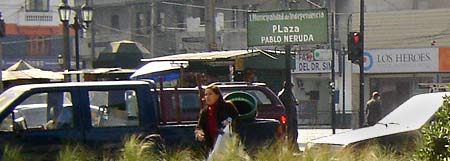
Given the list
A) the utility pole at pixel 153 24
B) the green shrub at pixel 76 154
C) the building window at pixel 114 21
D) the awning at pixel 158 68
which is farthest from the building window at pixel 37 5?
the green shrub at pixel 76 154

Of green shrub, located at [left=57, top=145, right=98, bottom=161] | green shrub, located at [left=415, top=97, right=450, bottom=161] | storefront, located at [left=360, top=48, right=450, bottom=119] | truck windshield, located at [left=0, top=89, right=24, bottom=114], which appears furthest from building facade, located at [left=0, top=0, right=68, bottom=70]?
green shrub, located at [left=415, top=97, right=450, bottom=161]

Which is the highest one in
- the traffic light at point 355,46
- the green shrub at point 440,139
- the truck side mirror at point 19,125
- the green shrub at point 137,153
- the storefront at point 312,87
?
the traffic light at point 355,46

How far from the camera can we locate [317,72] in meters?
41.9

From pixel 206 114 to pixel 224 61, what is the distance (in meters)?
10.2

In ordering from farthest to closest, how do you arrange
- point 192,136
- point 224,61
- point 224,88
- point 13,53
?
point 13,53, point 224,61, point 224,88, point 192,136

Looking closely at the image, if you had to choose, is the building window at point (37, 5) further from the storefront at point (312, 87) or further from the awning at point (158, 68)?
the awning at point (158, 68)

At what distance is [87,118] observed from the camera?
397 inches

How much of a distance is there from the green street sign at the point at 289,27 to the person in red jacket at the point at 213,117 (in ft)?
39.0

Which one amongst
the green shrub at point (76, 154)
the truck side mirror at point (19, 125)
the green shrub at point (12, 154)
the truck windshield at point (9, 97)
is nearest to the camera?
the green shrub at point (76, 154)

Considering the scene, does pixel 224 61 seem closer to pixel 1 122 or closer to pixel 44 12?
pixel 1 122

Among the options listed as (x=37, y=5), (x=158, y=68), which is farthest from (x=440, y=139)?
(x=37, y=5)

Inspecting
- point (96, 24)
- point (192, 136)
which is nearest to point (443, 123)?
point (192, 136)

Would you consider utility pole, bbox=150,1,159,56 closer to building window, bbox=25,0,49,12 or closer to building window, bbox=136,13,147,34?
building window, bbox=136,13,147,34

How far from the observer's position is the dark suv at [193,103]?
1314 cm
